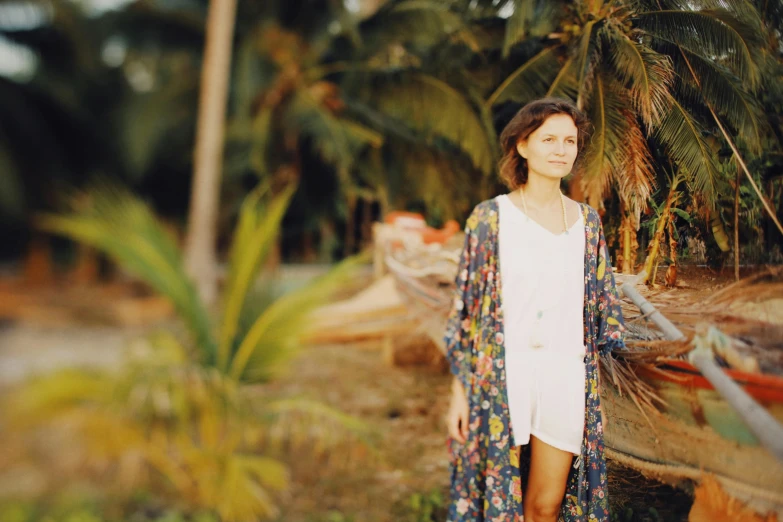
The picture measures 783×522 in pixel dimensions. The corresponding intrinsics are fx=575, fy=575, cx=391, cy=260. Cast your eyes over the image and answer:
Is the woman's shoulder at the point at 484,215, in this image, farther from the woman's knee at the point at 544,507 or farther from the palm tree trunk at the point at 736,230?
the woman's knee at the point at 544,507

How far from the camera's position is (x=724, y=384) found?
1.15 m

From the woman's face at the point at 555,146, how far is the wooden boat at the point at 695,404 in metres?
0.37

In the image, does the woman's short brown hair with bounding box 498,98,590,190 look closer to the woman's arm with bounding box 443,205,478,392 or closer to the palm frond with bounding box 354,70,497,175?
the woman's arm with bounding box 443,205,478,392

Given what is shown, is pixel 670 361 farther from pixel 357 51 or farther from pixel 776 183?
pixel 357 51

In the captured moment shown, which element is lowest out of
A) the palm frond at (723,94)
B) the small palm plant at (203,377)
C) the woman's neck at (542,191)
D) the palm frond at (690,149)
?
the small palm plant at (203,377)

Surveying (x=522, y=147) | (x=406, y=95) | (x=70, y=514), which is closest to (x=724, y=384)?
(x=522, y=147)

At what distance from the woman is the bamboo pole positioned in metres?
0.09

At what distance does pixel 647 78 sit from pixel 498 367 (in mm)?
745

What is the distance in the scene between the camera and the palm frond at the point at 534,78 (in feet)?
5.37

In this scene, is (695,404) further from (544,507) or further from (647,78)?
(647,78)

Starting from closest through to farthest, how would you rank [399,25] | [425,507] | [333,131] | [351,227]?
[425,507]
[351,227]
[399,25]
[333,131]

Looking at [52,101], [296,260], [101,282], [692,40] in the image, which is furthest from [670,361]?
[101,282]

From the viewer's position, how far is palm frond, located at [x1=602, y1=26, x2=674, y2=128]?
1.31m

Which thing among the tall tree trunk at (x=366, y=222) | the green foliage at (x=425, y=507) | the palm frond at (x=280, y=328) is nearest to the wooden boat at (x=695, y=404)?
the green foliage at (x=425, y=507)
